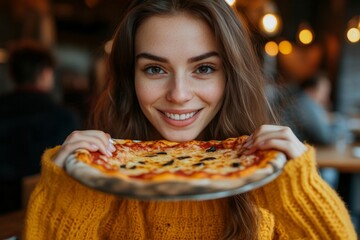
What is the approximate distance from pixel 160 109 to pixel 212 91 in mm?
191

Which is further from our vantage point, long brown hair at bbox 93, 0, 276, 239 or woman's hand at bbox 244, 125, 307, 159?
long brown hair at bbox 93, 0, 276, 239

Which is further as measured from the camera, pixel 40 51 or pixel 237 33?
pixel 40 51

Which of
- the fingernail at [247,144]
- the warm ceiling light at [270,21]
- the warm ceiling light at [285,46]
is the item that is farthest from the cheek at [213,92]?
the warm ceiling light at [285,46]

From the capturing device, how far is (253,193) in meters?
1.38

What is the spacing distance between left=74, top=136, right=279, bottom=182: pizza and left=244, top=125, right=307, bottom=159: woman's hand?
0.02 meters

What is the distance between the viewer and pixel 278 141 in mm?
1155

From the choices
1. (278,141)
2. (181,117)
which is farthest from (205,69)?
(278,141)

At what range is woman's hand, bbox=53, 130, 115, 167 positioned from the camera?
121cm

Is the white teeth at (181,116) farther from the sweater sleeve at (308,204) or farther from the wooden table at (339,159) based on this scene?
the wooden table at (339,159)

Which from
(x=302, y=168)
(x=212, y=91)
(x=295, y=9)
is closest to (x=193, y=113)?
(x=212, y=91)

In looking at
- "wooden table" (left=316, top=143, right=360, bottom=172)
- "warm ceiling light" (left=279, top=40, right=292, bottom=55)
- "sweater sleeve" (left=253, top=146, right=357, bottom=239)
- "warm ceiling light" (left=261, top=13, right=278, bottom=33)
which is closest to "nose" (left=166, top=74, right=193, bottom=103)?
"sweater sleeve" (left=253, top=146, right=357, bottom=239)

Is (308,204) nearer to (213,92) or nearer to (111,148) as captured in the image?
(213,92)

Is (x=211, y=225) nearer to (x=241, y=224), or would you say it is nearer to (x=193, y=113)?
(x=241, y=224)

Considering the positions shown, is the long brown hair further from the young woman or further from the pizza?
the pizza
